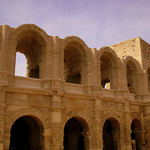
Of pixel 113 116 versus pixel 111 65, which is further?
pixel 111 65

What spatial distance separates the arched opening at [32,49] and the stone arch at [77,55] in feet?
5.26

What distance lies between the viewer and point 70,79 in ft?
60.6

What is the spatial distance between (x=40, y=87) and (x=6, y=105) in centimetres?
256

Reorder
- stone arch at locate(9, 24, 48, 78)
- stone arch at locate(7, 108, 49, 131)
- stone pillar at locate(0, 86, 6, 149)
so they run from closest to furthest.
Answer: stone pillar at locate(0, 86, 6, 149)
stone arch at locate(7, 108, 49, 131)
stone arch at locate(9, 24, 48, 78)

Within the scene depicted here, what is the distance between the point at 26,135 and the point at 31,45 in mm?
6275

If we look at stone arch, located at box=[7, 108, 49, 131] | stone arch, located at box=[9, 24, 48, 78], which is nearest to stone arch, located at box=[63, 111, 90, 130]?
stone arch, located at box=[7, 108, 49, 131]

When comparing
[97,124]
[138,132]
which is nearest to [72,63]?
[97,124]

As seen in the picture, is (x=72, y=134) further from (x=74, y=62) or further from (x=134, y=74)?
(x=134, y=74)

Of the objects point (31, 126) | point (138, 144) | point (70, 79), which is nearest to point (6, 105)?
point (31, 126)

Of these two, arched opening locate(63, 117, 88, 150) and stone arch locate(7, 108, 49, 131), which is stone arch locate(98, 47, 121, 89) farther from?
stone arch locate(7, 108, 49, 131)

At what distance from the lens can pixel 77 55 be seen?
16312 mm

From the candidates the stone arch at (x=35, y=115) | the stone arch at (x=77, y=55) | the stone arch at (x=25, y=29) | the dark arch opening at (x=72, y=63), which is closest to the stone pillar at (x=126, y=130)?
the stone arch at (x=77, y=55)

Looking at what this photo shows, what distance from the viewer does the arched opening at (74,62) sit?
15.7m

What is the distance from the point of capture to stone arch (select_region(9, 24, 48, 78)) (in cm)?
1235
